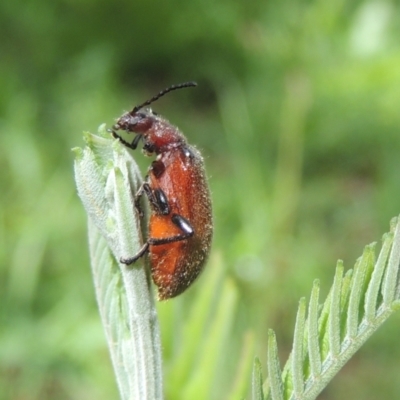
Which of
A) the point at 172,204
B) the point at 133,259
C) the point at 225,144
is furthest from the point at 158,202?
the point at 225,144

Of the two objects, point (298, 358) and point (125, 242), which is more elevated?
point (125, 242)

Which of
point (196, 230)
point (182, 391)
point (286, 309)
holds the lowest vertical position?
point (286, 309)

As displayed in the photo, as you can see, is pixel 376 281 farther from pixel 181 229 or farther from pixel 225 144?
pixel 225 144

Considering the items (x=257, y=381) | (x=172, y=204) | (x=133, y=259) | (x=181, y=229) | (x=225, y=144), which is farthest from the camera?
(x=225, y=144)

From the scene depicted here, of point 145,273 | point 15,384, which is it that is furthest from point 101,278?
point 15,384

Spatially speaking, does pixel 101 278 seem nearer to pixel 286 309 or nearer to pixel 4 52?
pixel 286 309

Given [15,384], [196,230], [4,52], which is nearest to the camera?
[196,230]
